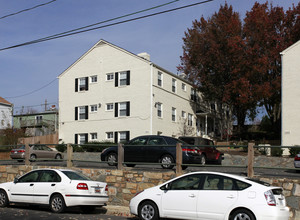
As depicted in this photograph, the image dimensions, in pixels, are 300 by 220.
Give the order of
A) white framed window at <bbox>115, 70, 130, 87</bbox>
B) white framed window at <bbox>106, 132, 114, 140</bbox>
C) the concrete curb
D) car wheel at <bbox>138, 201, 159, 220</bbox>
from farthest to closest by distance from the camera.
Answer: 1. white framed window at <bbox>106, 132, 114, 140</bbox>
2. white framed window at <bbox>115, 70, 130, 87</bbox>
3. the concrete curb
4. car wheel at <bbox>138, 201, 159, 220</bbox>

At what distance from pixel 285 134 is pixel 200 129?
17.2 metres

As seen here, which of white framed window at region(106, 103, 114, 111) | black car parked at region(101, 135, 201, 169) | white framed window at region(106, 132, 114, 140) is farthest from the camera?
white framed window at region(106, 103, 114, 111)

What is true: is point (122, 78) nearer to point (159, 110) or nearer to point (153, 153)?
point (159, 110)

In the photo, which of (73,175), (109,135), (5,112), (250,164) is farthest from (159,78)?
(5,112)

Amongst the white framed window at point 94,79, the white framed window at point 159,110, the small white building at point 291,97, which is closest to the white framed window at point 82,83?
the white framed window at point 94,79

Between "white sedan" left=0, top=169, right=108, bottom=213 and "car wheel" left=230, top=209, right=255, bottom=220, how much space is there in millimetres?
4965

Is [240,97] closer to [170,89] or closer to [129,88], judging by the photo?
[170,89]

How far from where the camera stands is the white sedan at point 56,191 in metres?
12.4

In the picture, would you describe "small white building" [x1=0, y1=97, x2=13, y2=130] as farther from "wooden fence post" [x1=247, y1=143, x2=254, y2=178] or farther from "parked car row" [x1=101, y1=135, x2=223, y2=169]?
"wooden fence post" [x1=247, y1=143, x2=254, y2=178]

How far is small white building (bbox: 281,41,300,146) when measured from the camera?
1128 inches

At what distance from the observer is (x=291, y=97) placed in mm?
29047

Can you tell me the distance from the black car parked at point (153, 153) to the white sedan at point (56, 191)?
8.38 feet

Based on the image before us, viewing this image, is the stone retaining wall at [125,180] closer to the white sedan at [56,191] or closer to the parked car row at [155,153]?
the parked car row at [155,153]

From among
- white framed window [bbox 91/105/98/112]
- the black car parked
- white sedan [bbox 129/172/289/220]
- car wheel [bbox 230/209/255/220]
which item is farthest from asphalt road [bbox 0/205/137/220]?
white framed window [bbox 91/105/98/112]
